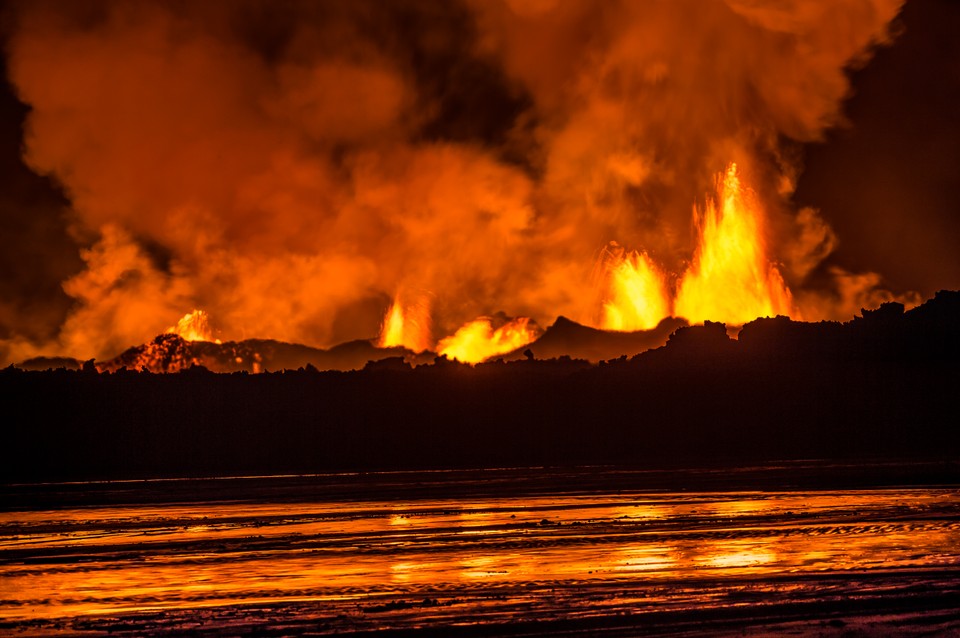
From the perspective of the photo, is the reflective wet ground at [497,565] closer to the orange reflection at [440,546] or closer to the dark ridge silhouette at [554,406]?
the orange reflection at [440,546]

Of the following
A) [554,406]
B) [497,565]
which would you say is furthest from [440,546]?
[554,406]

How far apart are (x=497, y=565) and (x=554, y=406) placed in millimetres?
145852

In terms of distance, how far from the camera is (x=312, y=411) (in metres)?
180

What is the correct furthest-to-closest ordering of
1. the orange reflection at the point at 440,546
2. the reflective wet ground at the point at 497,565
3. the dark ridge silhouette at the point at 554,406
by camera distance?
1. the dark ridge silhouette at the point at 554,406
2. the orange reflection at the point at 440,546
3. the reflective wet ground at the point at 497,565

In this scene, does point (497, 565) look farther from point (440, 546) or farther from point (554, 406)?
point (554, 406)

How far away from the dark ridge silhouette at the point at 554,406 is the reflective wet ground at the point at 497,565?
88.2 metres

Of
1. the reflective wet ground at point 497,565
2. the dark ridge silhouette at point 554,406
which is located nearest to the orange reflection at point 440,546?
the reflective wet ground at point 497,565

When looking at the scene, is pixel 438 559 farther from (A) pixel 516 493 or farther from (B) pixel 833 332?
(B) pixel 833 332

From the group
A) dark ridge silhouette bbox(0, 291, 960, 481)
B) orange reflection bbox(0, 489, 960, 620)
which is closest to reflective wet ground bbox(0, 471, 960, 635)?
orange reflection bbox(0, 489, 960, 620)

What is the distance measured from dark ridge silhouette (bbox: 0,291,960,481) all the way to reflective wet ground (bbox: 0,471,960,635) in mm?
88179

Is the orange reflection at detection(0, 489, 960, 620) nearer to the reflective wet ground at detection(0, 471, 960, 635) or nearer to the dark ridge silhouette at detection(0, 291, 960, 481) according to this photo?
the reflective wet ground at detection(0, 471, 960, 635)

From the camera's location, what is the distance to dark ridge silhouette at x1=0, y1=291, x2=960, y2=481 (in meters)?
155

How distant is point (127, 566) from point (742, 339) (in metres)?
159

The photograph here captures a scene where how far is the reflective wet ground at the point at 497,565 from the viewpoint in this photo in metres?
27.4
